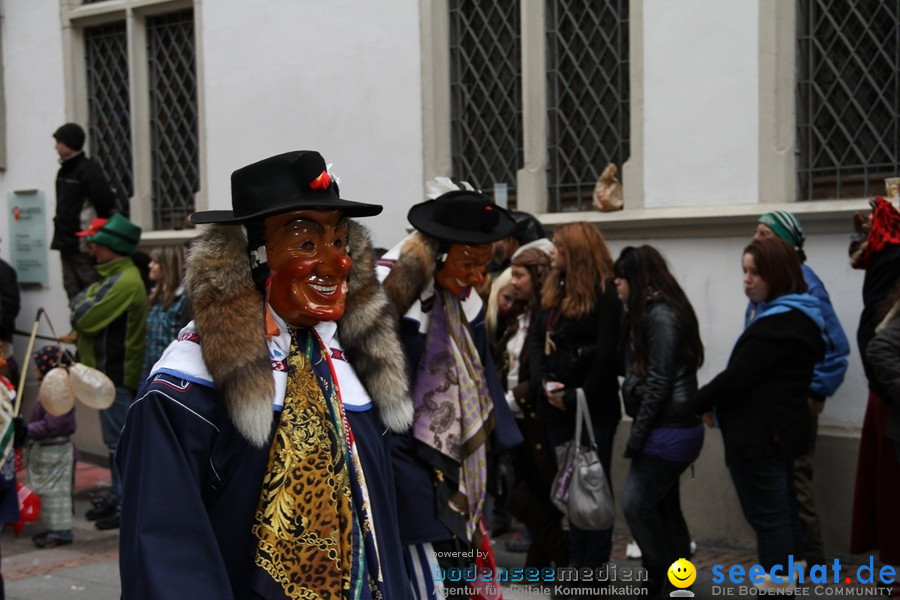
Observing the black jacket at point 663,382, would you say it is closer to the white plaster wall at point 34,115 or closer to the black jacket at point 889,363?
the black jacket at point 889,363

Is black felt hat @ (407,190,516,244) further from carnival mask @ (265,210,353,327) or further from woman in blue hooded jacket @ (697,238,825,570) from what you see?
carnival mask @ (265,210,353,327)

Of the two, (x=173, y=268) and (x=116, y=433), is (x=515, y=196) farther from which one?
(x=116, y=433)

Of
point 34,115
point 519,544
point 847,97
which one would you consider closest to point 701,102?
point 847,97

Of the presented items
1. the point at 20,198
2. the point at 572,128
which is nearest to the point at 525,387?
the point at 572,128

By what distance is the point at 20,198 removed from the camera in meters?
12.2

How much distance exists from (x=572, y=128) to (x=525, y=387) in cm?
256

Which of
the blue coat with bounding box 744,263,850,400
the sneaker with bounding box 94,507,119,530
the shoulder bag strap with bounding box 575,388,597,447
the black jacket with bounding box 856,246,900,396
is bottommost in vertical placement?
the sneaker with bounding box 94,507,119,530

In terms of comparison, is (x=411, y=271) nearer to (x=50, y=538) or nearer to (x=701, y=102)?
(x=701, y=102)

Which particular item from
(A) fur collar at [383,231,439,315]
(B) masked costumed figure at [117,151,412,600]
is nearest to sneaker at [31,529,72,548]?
(A) fur collar at [383,231,439,315]

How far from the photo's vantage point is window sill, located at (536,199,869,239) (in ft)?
23.1

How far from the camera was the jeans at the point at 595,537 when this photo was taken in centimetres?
644

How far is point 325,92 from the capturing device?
998 cm

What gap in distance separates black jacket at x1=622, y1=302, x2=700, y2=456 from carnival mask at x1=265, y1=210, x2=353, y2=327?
3.15 meters

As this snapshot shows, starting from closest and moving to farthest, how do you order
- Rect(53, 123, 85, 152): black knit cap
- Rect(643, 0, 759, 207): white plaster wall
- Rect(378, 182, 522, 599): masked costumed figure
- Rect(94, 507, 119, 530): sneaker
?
Rect(378, 182, 522, 599): masked costumed figure → Rect(643, 0, 759, 207): white plaster wall → Rect(94, 507, 119, 530): sneaker → Rect(53, 123, 85, 152): black knit cap
